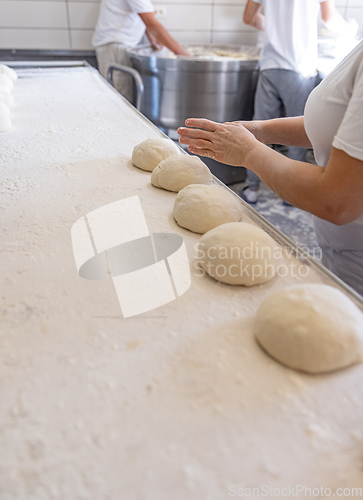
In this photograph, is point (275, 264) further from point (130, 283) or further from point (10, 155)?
point (10, 155)

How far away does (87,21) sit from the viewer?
343 cm

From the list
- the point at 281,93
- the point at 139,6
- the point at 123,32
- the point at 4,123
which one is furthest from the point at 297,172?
the point at 123,32

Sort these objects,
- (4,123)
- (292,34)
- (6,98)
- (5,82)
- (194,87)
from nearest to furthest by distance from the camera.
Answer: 1. (4,123)
2. (6,98)
3. (5,82)
4. (292,34)
5. (194,87)

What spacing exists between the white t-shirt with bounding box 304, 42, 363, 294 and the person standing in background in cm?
192

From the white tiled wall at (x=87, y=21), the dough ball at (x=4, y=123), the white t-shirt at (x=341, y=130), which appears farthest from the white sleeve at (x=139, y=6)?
the white t-shirt at (x=341, y=130)

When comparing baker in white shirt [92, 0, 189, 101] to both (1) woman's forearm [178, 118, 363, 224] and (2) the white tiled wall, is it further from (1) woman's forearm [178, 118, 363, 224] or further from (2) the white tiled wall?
(1) woman's forearm [178, 118, 363, 224]

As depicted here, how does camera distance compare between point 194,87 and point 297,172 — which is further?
point 194,87

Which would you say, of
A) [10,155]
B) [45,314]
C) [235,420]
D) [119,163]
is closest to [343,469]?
[235,420]

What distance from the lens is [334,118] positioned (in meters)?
0.80

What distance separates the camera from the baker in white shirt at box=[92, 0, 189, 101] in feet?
9.74

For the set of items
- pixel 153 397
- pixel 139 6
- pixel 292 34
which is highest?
pixel 139 6

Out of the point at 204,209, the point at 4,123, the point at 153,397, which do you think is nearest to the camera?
the point at 153,397

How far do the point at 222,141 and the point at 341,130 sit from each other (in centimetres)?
35

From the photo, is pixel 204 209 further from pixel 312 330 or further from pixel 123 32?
pixel 123 32
